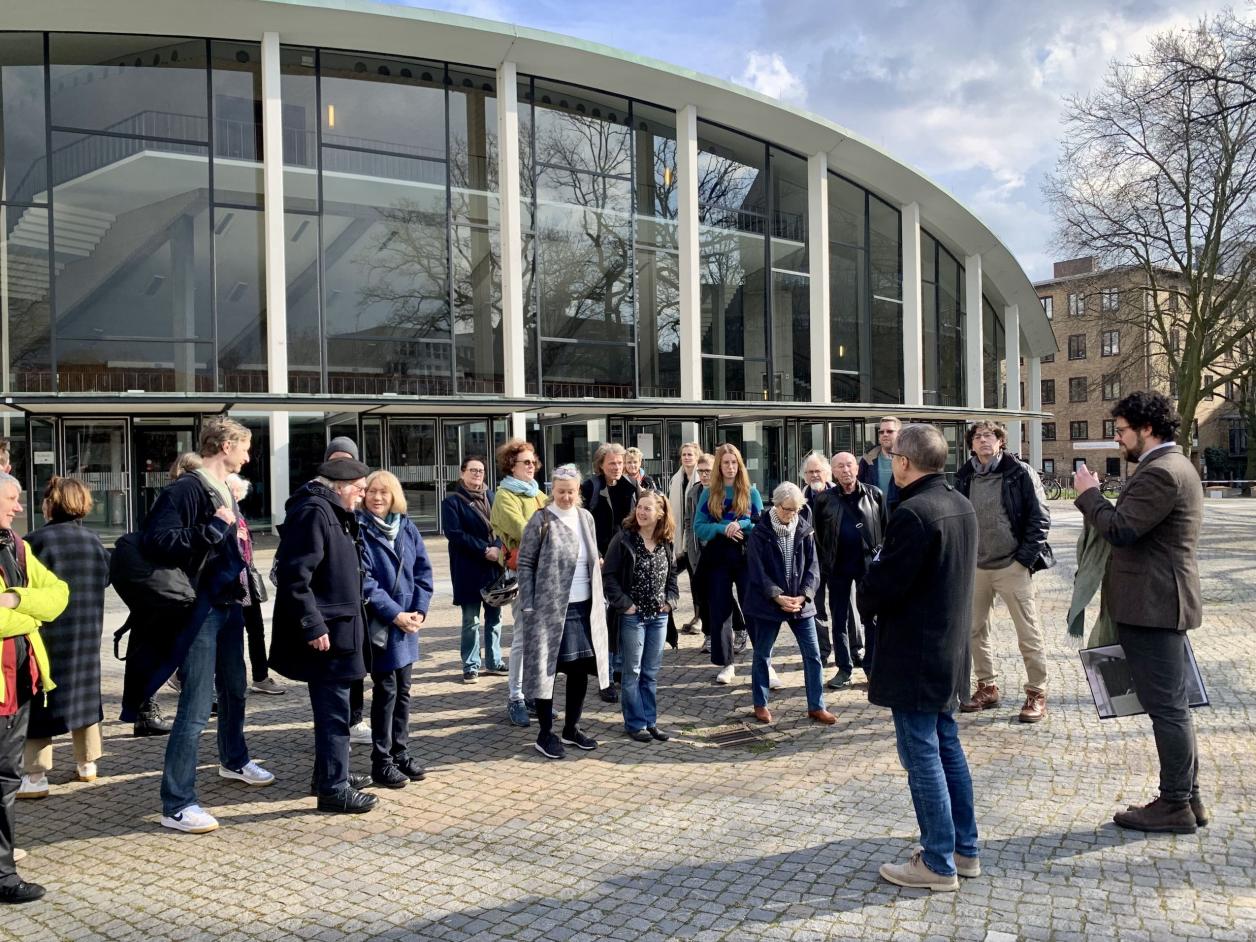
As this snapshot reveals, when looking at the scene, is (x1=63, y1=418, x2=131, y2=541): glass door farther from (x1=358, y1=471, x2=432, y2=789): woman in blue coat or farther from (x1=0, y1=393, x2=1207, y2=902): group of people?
(x1=358, y1=471, x2=432, y2=789): woman in blue coat

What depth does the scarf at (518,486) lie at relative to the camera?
22.6ft

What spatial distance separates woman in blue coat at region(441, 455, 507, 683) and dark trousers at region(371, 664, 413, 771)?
210 cm

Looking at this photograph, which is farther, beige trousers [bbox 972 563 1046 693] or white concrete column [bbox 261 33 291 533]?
white concrete column [bbox 261 33 291 533]

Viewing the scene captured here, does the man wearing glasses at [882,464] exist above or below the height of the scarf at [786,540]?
above

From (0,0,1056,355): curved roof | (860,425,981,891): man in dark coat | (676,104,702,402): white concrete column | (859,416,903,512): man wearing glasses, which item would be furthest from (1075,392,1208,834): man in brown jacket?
(676,104,702,402): white concrete column

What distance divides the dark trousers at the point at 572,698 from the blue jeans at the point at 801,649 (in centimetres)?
111

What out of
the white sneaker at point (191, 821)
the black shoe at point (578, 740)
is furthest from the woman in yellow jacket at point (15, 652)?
the black shoe at point (578, 740)

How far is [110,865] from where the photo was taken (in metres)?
4.17

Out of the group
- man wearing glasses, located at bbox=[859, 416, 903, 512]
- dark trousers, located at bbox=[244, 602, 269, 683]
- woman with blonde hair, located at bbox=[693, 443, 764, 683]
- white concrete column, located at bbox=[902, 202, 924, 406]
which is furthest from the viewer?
Result: white concrete column, located at bbox=[902, 202, 924, 406]

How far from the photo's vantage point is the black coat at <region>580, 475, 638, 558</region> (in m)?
7.94

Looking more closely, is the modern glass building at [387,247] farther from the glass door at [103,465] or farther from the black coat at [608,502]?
the black coat at [608,502]

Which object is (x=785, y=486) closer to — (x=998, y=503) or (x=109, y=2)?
(x=998, y=503)

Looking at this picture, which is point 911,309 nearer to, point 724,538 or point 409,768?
point 724,538

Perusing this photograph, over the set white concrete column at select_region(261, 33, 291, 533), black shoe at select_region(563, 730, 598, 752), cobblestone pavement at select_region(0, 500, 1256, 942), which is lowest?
cobblestone pavement at select_region(0, 500, 1256, 942)
